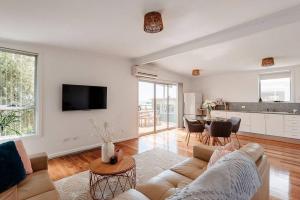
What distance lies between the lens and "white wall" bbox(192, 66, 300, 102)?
16.1 ft

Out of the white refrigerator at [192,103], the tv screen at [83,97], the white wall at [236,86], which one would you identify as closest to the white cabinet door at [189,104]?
the white refrigerator at [192,103]

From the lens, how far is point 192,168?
203 centimetres

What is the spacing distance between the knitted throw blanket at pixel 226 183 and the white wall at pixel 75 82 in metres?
3.53

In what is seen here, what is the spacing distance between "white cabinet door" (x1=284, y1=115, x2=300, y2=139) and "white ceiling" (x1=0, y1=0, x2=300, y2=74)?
1.77 meters

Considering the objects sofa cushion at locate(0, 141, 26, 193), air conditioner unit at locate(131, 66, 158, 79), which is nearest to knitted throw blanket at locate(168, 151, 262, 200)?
sofa cushion at locate(0, 141, 26, 193)

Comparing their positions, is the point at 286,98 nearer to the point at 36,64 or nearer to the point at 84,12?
the point at 84,12

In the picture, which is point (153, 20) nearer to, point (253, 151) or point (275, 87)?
point (253, 151)

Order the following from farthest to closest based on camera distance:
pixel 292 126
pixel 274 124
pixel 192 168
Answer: pixel 274 124, pixel 292 126, pixel 192 168

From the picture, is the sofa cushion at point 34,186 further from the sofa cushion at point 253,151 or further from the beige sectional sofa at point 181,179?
the sofa cushion at point 253,151

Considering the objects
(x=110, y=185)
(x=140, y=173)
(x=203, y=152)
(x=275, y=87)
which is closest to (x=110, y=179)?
(x=110, y=185)

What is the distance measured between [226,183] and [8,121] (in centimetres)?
393

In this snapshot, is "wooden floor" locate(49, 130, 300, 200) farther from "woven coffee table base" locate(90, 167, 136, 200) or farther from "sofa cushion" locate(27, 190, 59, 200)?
"sofa cushion" locate(27, 190, 59, 200)

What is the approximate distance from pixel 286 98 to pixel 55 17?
654cm

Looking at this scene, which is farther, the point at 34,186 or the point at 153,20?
the point at 153,20
